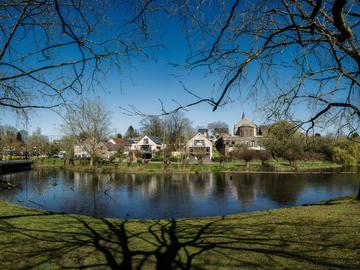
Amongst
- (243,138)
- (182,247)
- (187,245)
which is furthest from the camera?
(243,138)

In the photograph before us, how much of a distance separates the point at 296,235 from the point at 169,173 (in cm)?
3271

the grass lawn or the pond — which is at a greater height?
the grass lawn

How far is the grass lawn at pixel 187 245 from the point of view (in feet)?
15.5

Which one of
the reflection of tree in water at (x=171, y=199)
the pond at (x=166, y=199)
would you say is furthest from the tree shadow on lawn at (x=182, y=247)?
the reflection of tree in water at (x=171, y=199)

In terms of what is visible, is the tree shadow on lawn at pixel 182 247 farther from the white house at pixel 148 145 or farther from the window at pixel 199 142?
the white house at pixel 148 145

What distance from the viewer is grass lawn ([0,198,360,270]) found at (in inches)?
186

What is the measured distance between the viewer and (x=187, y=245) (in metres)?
5.82

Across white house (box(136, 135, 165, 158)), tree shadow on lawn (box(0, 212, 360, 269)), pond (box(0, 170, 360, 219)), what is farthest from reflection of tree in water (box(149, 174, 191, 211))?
white house (box(136, 135, 165, 158))

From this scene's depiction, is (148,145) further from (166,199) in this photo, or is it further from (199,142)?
(166,199)

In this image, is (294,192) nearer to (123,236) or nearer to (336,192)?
(336,192)

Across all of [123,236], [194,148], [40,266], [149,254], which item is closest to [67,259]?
[40,266]

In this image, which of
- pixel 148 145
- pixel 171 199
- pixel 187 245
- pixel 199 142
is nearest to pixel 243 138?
pixel 199 142

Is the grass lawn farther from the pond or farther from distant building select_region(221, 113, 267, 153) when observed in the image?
distant building select_region(221, 113, 267, 153)

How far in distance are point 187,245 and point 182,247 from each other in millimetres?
172
